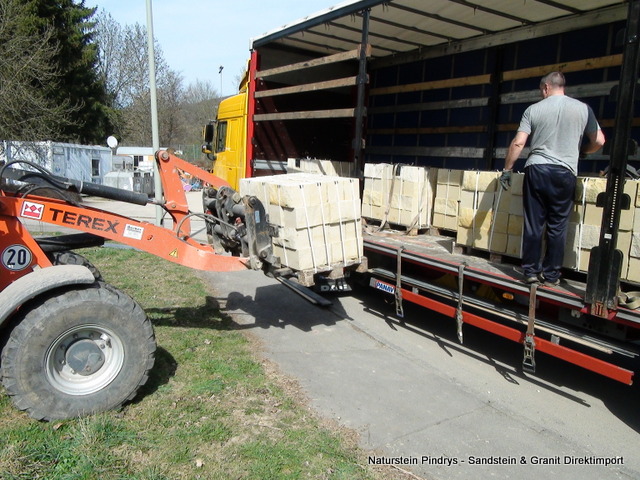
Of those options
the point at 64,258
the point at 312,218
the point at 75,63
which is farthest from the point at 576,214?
the point at 75,63

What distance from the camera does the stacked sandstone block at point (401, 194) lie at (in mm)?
6133

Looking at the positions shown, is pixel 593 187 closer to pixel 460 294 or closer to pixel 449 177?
pixel 460 294

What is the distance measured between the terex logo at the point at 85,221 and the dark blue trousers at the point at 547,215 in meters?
3.46

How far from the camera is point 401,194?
6.25 meters

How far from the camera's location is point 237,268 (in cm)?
475

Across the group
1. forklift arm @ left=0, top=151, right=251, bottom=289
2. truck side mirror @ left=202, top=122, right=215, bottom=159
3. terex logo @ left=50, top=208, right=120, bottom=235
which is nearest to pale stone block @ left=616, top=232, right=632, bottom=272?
forklift arm @ left=0, top=151, right=251, bottom=289

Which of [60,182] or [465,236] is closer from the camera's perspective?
[60,182]

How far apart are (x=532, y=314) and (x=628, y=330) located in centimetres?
68

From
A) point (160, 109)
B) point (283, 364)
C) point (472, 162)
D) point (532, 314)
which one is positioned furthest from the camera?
point (160, 109)

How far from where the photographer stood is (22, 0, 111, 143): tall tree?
2406 cm

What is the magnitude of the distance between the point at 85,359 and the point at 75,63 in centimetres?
2927

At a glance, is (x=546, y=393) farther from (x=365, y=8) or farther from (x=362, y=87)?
(x=365, y=8)

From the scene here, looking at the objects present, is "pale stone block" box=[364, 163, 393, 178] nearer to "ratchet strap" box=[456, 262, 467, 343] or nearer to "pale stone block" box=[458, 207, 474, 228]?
"pale stone block" box=[458, 207, 474, 228]

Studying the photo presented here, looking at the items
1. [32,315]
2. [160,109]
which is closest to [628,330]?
[32,315]
